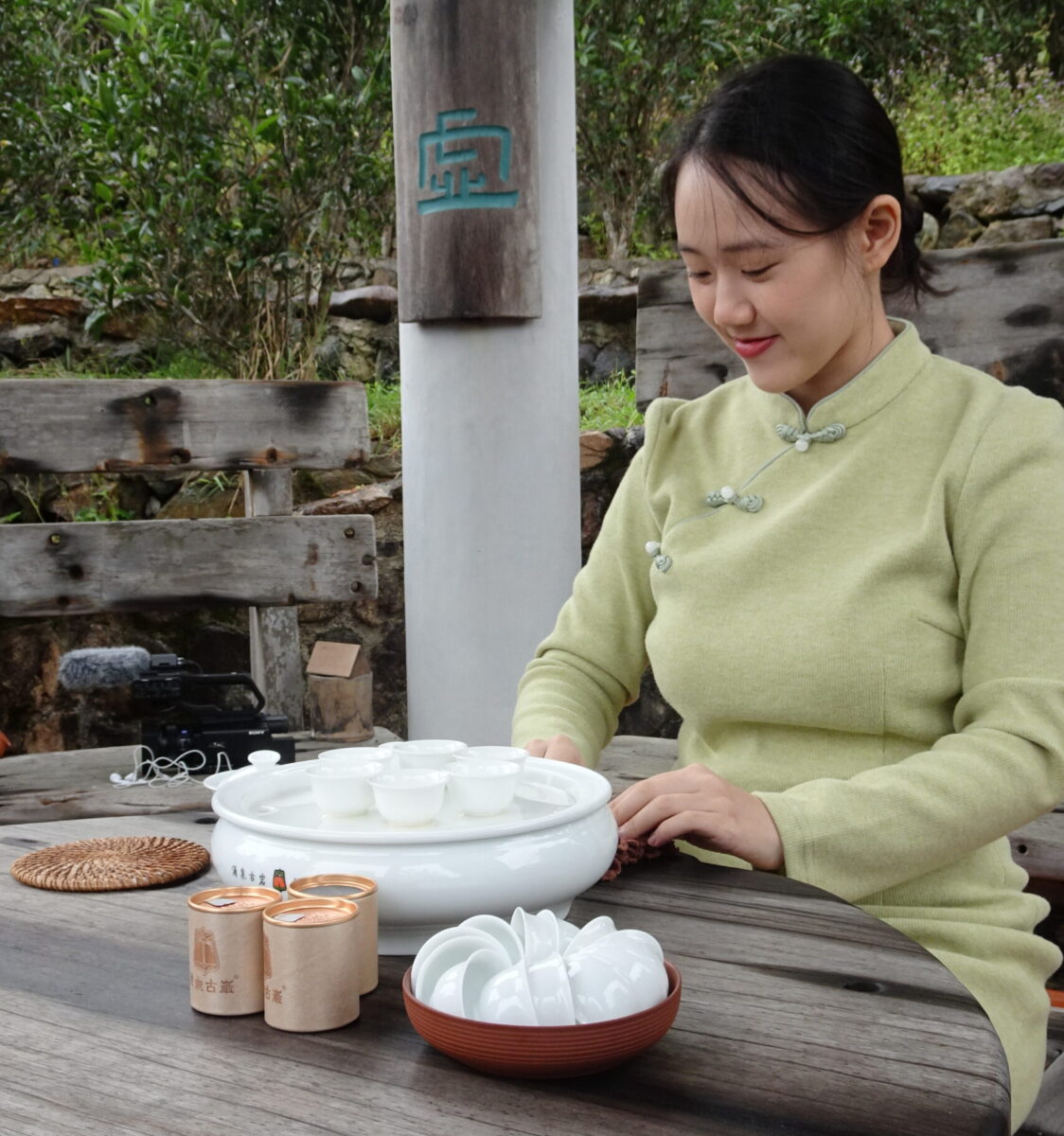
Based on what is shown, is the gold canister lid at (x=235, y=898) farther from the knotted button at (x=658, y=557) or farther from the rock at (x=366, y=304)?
the rock at (x=366, y=304)

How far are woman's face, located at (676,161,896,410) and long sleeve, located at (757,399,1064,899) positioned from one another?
0.22 m

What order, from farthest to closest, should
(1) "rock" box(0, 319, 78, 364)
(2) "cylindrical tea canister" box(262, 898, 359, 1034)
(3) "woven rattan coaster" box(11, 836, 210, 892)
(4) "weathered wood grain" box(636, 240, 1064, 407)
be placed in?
(1) "rock" box(0, 319, 78, 364) → (4) "weathered wood grain" box(636, 240, 1064, 407) → (3) "woven rattan coaster" box(11, 836, 210, 892) → (2) "cylindrical tea canister" box(262, 898, 359, 1034)

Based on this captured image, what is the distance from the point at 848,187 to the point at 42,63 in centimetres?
542

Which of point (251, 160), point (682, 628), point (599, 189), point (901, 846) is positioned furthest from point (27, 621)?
point (599, 189)

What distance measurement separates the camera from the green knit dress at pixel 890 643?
1.30 metres

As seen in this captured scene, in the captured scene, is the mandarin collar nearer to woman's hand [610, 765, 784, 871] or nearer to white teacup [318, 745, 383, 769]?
woman's hand [610, 765, 784, 871]

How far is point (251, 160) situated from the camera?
557cm

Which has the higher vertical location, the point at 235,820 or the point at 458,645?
the point at 235,820

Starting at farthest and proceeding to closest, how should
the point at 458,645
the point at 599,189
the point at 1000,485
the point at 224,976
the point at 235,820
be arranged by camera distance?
the point at 599,189 < the point at 458,645 < the point at 1000,485 < the point at 235,820 < the point at 224,976

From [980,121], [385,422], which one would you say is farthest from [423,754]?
[980,121]

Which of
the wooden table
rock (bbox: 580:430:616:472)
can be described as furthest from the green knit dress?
rock (bbox: 580:430:616:472)

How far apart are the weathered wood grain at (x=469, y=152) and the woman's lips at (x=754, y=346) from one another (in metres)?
1.23

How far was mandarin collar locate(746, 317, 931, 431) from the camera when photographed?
152 cm

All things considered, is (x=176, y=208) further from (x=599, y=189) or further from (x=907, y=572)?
(x=907, y=572)
